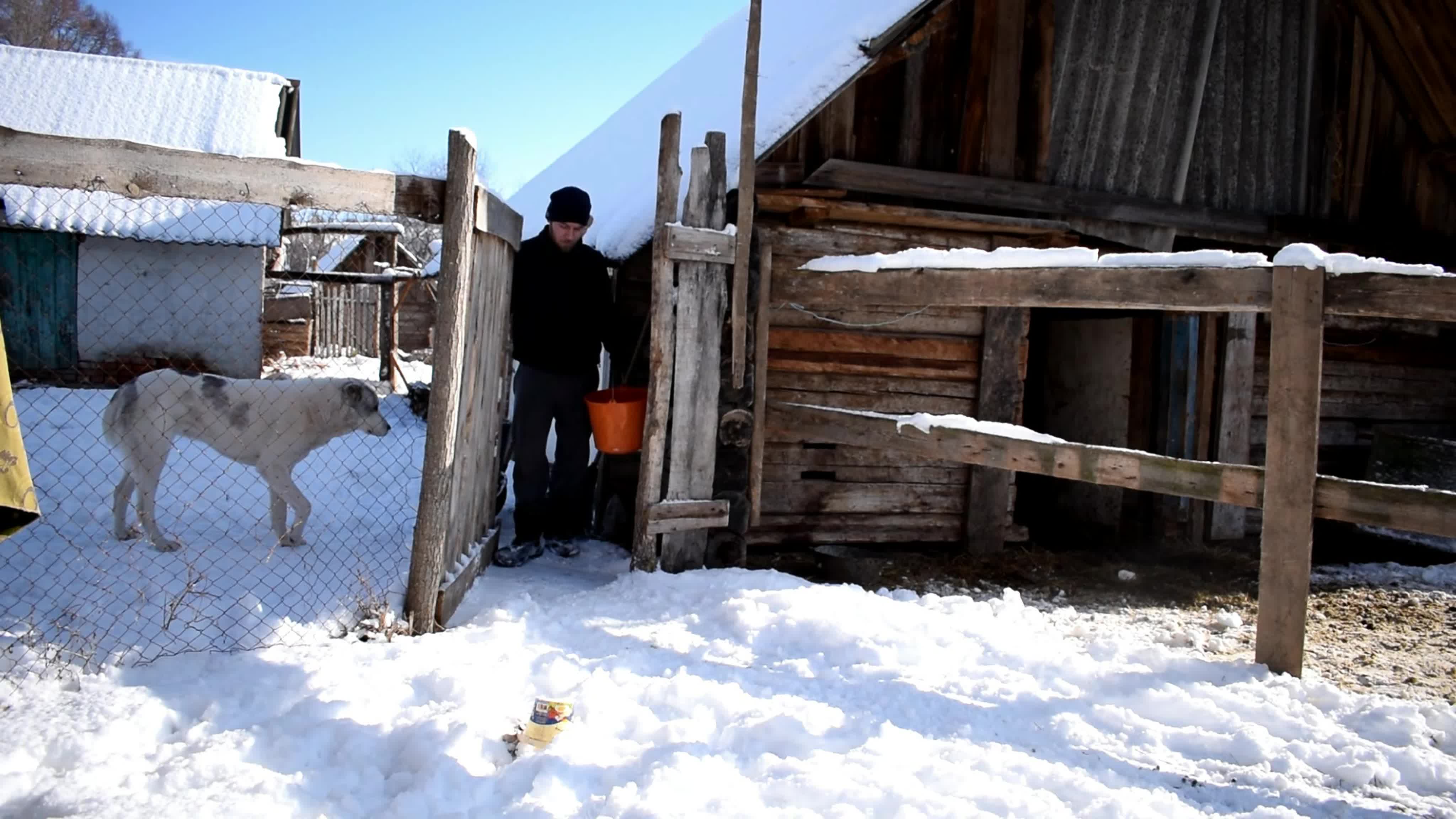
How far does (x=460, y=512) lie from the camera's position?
4.68 m

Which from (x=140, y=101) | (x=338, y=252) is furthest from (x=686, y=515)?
(x=338, y=252)

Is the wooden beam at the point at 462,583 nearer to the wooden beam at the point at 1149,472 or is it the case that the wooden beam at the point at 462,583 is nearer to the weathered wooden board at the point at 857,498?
the weathered wooden board at the point at 857,498

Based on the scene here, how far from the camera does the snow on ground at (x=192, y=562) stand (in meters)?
3.81

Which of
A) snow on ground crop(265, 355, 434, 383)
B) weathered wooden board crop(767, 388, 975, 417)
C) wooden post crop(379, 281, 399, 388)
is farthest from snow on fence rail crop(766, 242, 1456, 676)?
snow on ground crop(265, 355, 434, 383)

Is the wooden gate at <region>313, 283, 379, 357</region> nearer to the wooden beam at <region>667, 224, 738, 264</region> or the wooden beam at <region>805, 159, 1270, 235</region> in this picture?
the wooden beam at <region>805, 159, 1270, 235</region>

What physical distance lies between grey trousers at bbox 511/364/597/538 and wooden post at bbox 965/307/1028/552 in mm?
3036

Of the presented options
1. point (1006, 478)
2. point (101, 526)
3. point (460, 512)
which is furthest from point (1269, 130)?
point (101, 526)

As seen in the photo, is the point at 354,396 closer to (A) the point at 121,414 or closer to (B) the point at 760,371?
(A) the point at 121,414

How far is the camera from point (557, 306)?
5.88 metres

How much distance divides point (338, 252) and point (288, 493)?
33.6 metres

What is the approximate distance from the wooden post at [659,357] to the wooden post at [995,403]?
2.95 meters

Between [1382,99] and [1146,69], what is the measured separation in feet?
8.68

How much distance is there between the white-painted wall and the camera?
1475 cm

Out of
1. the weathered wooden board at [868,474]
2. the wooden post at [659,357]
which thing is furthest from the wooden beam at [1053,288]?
the weathered wooden board at [868,474]
